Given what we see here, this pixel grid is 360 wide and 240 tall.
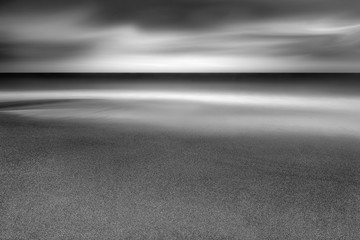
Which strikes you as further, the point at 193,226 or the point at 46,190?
the point at 46,190

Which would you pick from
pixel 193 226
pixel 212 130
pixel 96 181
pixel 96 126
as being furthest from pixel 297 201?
pixel 96 126

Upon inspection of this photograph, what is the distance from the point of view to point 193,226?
1.56 m

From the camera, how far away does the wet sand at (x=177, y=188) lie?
5.05 feet

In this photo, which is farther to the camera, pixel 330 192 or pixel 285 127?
pixel 285 127

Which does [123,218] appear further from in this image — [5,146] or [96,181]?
[5,146]

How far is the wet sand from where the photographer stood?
1.54m

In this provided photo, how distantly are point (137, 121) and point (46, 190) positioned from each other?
3.13 metres

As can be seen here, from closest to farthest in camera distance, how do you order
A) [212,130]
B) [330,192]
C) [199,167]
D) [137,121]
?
[330,192]
[199,167]
[212,130]
[137,121]

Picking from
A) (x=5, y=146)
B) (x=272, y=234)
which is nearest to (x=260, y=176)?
(x=272, y=234)

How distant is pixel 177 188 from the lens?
6.76 feet

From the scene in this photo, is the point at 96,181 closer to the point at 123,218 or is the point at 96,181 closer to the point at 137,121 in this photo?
the point at 123,218

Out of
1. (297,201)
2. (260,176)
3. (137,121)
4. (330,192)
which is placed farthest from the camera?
(137,121)

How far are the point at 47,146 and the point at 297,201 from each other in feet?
8.02

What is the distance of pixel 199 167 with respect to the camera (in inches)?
99.5
